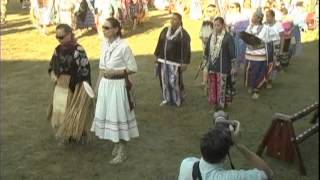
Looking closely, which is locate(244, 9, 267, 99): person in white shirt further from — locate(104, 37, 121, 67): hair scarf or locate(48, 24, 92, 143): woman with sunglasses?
locate(104, 37, 121, 67): hair scarf

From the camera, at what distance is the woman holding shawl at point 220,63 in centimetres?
832

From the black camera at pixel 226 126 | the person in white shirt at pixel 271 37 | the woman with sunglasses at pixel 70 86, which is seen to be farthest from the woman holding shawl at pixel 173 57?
the black camera at pixel 226 126

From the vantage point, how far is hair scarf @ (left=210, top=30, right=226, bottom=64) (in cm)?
837

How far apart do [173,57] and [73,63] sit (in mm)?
2536

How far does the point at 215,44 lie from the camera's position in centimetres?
843

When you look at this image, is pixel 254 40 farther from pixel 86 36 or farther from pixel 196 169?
pixel 86 36

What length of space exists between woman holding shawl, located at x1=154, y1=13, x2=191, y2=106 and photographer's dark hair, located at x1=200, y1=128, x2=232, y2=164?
217 inches

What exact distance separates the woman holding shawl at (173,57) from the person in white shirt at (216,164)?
5.44 m

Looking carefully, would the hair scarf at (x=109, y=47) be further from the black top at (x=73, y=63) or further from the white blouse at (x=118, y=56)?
the black top at (x=73, y=63)

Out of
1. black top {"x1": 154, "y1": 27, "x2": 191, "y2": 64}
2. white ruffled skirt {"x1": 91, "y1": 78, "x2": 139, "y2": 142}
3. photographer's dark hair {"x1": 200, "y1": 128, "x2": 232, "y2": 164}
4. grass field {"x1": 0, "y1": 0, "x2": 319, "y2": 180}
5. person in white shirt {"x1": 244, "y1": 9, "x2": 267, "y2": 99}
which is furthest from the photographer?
person in white shirt {"x1": 244, "y1": 9, "x2": 267, "y2": 99}

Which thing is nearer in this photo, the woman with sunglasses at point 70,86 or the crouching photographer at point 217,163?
the crouching photographer at point 217,163

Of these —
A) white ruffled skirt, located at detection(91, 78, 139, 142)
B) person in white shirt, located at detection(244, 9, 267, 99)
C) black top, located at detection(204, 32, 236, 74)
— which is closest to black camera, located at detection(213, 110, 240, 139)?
white ruffled skirt, located at detection(91, 78, 139, 142)

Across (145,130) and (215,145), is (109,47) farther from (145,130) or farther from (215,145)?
(215,145)

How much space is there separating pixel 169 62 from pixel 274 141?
9.34 feet
